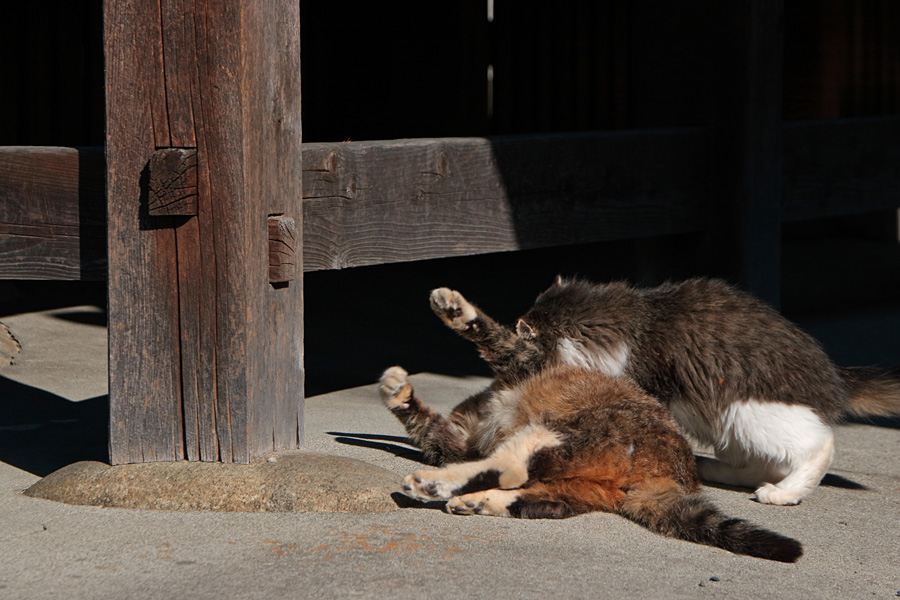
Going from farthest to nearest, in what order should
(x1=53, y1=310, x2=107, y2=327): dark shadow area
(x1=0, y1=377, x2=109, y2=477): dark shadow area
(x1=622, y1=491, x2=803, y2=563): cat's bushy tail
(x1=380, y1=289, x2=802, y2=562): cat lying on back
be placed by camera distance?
(x1=53, y1=310, x2=107, y2=327): dark shadow area → (x1=0, y1=377, x2=109, y2=477): dark shadow area → (x1=380, y1=289, x2=802, y2=562): cat lying on back → (x1=622, y1=491, x2=803, y2=563): cat's bushy tail

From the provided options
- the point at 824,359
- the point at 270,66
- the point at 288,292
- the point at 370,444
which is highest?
the point at 270,66

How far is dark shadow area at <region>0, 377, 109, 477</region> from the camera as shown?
4.20 metres

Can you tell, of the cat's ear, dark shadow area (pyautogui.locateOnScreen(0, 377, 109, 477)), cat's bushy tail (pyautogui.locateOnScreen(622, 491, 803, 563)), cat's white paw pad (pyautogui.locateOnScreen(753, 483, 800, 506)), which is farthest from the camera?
A: the cat's ear

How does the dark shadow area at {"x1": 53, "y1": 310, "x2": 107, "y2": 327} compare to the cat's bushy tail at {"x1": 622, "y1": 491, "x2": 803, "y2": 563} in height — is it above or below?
above

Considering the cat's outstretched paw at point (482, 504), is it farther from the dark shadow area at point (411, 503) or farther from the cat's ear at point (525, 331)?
the cat's ear at point (525, 331)

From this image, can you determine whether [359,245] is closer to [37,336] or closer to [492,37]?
[37,336]

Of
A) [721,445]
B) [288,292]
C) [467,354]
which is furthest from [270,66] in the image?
[467,354]

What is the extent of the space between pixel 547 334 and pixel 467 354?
262cm

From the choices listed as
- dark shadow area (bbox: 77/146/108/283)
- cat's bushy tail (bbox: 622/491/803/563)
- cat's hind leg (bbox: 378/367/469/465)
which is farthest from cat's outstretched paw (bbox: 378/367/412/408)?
dark shadow area (bbox: 77/146/108/283)

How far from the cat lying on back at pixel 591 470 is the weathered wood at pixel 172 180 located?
1.30m

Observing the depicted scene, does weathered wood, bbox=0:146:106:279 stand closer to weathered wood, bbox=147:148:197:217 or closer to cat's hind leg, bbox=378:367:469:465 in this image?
weathered wood, bbox=147:148:197:217

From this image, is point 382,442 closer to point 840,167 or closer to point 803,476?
point 803,476

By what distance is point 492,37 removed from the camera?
27.1 ft

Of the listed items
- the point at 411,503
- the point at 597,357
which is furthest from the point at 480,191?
the point at 411,503
